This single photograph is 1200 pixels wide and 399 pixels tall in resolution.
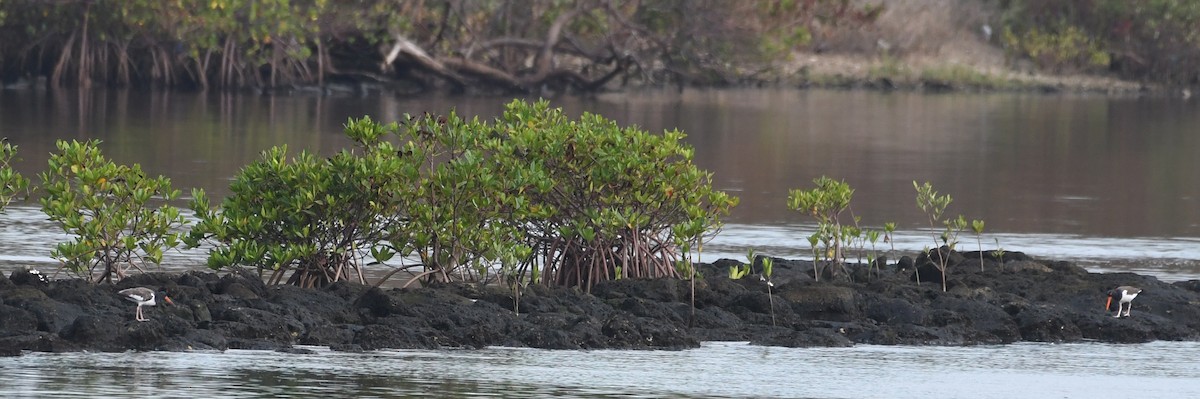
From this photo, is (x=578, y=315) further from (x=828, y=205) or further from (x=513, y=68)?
(x=513, y=68)

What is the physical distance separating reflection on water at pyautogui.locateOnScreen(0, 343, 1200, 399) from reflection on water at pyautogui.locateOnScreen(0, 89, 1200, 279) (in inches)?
158

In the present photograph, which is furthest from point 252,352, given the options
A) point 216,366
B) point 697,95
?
point 697,95

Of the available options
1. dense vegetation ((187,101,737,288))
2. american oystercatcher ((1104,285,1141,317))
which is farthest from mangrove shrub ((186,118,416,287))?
american oystercatcher ((1104,285,1141,317))

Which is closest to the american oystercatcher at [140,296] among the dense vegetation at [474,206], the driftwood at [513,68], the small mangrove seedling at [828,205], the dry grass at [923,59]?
the dense vegetation at [474,206]

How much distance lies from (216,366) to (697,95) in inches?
1600

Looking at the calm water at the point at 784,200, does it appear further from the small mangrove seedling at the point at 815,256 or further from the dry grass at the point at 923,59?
the dry grass at the point at 923,59

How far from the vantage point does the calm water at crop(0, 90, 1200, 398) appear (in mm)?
10070

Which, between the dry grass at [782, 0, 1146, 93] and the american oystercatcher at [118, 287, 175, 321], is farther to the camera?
the dry grass at [782, 0, 1146, 93]

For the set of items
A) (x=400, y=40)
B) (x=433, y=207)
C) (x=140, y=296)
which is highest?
(x=400, y=40)

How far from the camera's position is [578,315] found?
38.6ft

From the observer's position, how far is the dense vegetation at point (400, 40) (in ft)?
140

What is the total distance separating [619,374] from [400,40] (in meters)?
34.2

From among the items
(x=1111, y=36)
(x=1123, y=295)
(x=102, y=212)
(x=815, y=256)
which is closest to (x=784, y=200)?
(x=815, y=256)

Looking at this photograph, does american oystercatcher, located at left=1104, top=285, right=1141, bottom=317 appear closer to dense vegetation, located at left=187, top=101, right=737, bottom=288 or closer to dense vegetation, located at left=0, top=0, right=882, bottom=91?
dense vegetation, located at left=187, top=101, right=737, bottom=288
